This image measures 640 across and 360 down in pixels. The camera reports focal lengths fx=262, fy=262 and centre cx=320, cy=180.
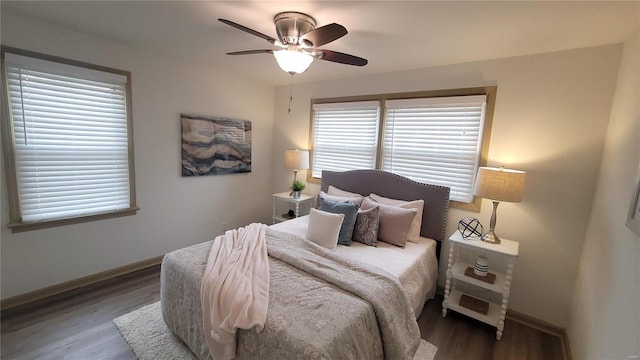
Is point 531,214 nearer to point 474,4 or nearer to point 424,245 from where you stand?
point 424,245

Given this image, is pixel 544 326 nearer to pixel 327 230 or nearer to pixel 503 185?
pixel 503 185

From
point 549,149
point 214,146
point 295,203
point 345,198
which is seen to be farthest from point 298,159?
point 549,149

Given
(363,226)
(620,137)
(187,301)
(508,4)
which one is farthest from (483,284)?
(187,301)

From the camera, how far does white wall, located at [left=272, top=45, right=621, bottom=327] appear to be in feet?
6.94

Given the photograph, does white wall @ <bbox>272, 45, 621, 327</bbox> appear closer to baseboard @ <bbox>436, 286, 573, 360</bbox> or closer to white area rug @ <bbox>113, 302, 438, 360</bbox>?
baseboard @ <bbox>436, 286, 573, 360</bbox>

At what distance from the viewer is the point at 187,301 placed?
1.80 meters

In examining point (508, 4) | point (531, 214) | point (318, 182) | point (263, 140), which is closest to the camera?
point (508, 4)

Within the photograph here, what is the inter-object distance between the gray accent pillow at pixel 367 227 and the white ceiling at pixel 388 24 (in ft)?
5.09

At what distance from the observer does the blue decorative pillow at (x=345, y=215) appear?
2525 mm

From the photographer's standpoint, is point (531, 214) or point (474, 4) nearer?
point (474, 4)

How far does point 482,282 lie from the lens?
2264 mm

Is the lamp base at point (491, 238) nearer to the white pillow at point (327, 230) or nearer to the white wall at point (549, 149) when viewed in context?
the white wall at point (549, 149)

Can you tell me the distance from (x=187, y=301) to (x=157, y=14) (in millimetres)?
A: 2114

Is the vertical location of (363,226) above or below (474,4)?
below
